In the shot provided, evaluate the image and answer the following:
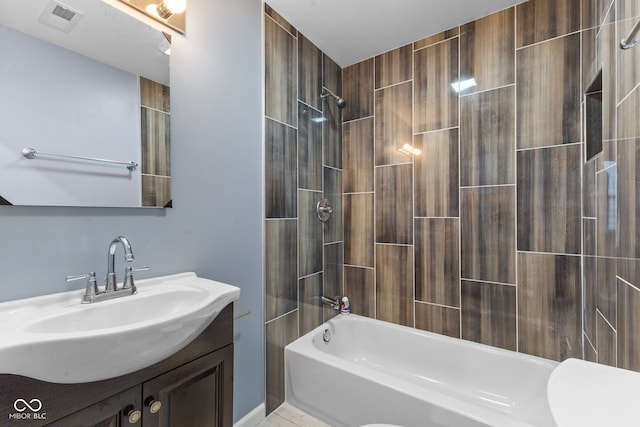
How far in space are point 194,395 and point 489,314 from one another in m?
1.77

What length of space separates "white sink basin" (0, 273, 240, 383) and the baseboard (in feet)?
3.02

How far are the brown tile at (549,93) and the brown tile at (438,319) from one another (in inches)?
47.1

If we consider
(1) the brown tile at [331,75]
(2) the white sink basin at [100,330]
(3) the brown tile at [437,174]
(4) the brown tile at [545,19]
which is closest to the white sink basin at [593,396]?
(2) the white sink basin at [100,330]

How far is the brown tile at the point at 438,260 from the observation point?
76.9 inches

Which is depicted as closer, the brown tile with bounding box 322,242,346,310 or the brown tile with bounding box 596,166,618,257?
the brown tile with bounding box 596,166,618,257

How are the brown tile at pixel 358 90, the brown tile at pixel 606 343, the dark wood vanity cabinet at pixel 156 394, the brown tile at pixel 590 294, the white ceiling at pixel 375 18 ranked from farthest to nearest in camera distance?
the brown tile at pixel 358 90 → the white ceiling at pixel 375 18 → the brown tile at pixel 590 294 → the brown tile at pixel 606 343 → the dark wood vanity cabinet at pixel 156 394

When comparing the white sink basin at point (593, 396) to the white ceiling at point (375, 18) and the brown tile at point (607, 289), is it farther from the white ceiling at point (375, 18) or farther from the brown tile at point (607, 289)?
the white ceiling at point (375, 18)

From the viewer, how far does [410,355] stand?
2.05 m

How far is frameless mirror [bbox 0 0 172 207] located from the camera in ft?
2.84

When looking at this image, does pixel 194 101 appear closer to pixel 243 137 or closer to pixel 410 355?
pixel 243 137

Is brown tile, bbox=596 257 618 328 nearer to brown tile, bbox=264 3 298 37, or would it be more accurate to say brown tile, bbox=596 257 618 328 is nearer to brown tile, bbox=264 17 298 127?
brown tile, bbox=264 17 298 127

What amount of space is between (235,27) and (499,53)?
1.63 meters

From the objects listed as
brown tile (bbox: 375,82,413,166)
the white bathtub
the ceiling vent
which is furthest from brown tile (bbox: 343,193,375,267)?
the ceiling vent

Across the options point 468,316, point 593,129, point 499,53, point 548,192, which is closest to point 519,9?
point 499,53
